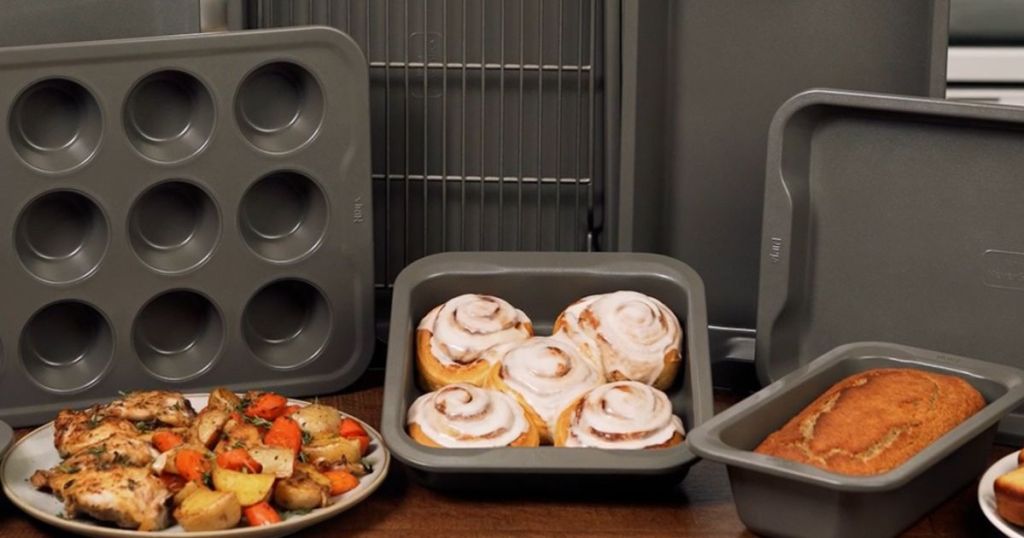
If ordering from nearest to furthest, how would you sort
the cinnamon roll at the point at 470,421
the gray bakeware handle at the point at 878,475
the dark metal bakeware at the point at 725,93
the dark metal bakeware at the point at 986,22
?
the gray bakeware handle at the point at 878,475 < the cinnamon roll at the point at 470,421 < the dark metal bakeware at the point at 725,93 < the dark metal bakeware at the point at 986,22

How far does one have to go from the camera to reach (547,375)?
91 centimetres

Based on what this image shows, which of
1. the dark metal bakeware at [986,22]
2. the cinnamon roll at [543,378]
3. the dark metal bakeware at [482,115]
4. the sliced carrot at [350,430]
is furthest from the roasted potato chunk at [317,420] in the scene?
the dark metal bakeware at [986,22]

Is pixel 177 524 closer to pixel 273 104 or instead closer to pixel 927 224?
pixel 273 104

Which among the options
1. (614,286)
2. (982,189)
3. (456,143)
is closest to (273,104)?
(456,143)

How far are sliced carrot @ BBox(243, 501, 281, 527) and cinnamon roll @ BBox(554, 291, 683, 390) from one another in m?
0.25

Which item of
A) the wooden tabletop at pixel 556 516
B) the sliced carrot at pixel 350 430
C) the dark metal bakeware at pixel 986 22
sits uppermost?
the dark metal bakeware at pixel 986 22

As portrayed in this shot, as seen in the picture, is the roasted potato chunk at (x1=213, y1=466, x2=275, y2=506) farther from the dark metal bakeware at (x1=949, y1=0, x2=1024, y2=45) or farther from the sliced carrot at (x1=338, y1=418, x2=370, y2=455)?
the dark metal bakeware at (x1=949, y1=0, x2=1024, y2=45)

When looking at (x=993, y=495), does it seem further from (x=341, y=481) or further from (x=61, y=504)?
(x=61, y=504)

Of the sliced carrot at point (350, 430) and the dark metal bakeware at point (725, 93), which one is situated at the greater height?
the dark metal bakeware at point (725, 93)

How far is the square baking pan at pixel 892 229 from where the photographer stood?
95 centimetres

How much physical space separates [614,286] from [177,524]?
1.20 ft

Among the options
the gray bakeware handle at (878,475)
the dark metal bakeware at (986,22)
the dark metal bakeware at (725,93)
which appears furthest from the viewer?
the dark metal bakeware at (986,22)

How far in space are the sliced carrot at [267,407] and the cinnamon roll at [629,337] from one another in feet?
0.65

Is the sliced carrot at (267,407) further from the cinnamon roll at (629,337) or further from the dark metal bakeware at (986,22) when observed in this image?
the dark metal bakeware at (986,22)
